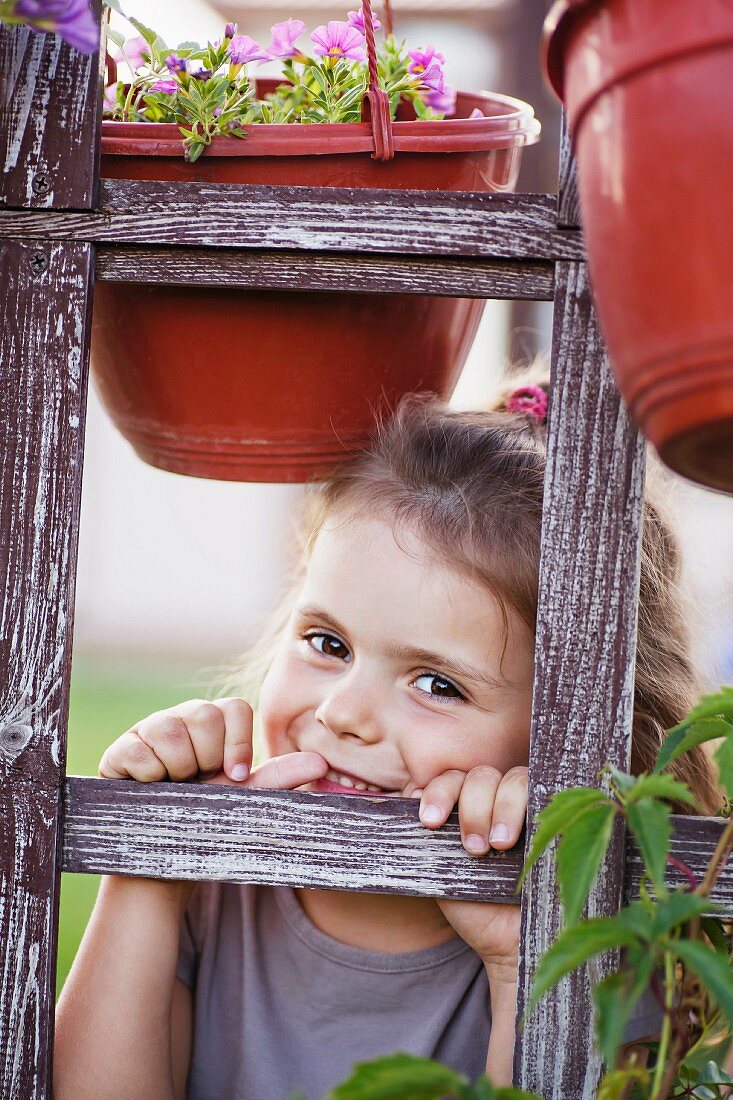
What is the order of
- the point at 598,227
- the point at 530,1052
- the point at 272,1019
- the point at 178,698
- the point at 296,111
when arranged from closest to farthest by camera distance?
the point at 598,227 < the point at 530,1052 < the point at 296,111 < the point at 272,1019 < the point at 178,698

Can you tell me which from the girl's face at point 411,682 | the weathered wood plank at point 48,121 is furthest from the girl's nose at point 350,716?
the weathered wood plank at point 48,121

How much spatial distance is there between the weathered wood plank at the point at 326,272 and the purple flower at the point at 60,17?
21cm

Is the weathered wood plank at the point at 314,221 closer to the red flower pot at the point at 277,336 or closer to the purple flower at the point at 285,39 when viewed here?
the red flower pot at the point at 277,336

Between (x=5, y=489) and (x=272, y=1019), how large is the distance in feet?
2.92

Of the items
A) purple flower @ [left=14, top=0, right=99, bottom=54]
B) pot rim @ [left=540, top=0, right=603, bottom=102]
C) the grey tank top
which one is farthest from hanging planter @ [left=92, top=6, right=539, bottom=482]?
the grey tank top

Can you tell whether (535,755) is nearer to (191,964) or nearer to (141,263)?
(141,263)

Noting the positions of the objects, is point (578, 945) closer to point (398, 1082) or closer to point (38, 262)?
point (398, 1082)

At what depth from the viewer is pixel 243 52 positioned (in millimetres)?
1159

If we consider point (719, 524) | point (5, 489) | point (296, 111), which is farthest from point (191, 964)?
point (719, 524)

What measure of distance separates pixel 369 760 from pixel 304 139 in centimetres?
69

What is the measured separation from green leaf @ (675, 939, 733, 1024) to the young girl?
1.47 feet

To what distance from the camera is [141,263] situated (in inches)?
39.6

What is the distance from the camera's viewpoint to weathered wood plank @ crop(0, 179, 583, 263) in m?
0.97

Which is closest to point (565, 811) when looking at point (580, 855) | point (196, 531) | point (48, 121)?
point (580, 855)
